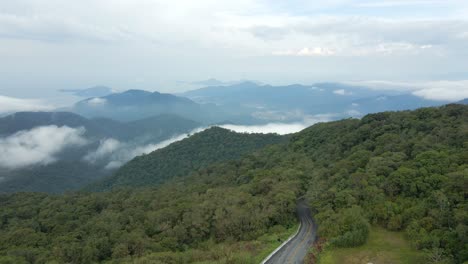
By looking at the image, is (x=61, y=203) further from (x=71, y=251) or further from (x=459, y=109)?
(x=459, y=109)

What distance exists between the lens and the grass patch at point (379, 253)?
2145 centimetres

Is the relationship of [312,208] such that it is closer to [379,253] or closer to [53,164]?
[379,253]

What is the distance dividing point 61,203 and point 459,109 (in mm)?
52942

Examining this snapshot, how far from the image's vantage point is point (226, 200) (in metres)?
34.2

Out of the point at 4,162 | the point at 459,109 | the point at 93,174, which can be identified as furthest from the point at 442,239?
the point at 4,162

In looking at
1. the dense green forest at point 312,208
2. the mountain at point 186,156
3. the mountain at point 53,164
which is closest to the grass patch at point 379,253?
the dense green forest at point 312,208

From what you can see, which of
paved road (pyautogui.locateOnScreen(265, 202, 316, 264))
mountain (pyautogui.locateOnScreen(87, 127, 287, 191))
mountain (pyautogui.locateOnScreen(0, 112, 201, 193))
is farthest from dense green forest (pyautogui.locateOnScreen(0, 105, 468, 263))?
mountain (pyautogui.locateOnScreen(0, 112, 201, 193))

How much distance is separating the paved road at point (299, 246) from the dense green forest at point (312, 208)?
111cm

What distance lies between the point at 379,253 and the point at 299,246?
5619 millimetres

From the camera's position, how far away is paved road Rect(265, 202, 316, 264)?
23453mm

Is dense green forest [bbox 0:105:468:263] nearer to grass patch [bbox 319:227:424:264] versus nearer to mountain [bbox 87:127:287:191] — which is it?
grass patch [bbox 319:227:424:264]

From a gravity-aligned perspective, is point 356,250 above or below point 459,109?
below

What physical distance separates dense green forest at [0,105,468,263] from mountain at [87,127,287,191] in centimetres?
4484

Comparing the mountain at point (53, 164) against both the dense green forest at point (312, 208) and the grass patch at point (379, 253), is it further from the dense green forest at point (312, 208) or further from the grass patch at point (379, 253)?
the grass patch at point (379, 253)
